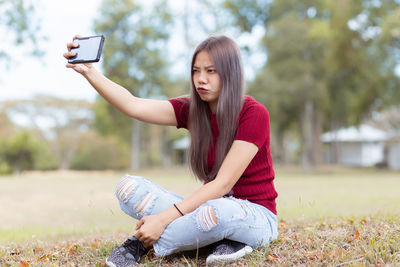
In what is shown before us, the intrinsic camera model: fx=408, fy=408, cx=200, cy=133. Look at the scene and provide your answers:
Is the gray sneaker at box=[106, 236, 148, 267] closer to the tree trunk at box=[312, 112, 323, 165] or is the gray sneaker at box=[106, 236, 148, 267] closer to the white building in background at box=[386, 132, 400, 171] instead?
the tree trunk at box=[312, 112, 323, 165]

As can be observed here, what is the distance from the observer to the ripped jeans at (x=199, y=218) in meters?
2.18

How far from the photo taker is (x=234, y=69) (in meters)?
2.42

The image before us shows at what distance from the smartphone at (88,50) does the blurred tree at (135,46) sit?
20.1 m

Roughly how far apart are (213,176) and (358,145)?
30.2 metres

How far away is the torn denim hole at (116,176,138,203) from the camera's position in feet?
7.74

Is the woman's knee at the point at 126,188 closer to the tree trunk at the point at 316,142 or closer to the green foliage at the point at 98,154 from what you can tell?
the tree trunk at the point at 316,142

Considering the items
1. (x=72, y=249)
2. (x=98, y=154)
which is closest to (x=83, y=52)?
(x=72, y=249)

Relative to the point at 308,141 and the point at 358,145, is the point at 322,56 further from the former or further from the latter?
the point at 358,145

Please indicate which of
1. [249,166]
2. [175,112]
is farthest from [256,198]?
[175,112]

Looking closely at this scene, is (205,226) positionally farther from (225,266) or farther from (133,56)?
(133,56)

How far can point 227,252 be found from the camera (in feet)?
7.55

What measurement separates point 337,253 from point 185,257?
2.94 ft

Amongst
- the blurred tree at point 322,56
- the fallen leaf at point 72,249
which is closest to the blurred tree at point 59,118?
the blurred tree at point 322,56

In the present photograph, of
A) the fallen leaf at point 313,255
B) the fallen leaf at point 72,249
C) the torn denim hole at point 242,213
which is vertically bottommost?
the fallen leaf at point 72,249
